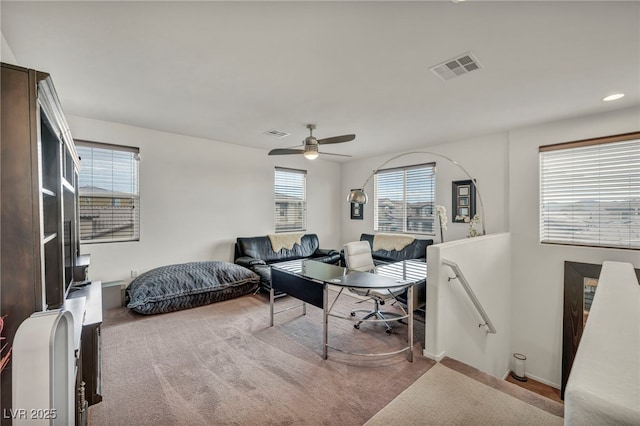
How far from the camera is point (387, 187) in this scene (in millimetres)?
6102

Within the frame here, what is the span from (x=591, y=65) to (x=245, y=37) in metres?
2.88

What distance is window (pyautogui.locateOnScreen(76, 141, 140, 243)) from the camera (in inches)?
151

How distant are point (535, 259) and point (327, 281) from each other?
3390mm

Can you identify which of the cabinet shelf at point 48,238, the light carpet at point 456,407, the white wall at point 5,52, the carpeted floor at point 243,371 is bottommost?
the light carpet at point 456,407

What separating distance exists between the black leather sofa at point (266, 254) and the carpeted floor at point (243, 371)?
1168 millimetres

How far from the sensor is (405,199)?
5754mm

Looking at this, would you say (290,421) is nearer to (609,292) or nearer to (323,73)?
(609,292)

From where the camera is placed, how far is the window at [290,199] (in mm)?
5945

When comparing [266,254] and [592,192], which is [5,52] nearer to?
[266,254]

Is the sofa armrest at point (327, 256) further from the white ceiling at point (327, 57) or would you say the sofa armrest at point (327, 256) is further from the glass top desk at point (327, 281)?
the white ceiling at point (327, 57)

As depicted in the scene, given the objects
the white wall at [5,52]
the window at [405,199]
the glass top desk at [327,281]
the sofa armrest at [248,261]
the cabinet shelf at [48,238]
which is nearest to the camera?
the cabinet shelf at [48,238]

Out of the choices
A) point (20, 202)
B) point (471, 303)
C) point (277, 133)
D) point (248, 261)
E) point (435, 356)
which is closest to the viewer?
point (20, 202)

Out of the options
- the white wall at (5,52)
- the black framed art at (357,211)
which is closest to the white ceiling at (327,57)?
the white wall at (5,52)

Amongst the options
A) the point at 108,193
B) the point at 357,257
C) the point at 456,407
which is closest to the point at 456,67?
the point at 357,257
